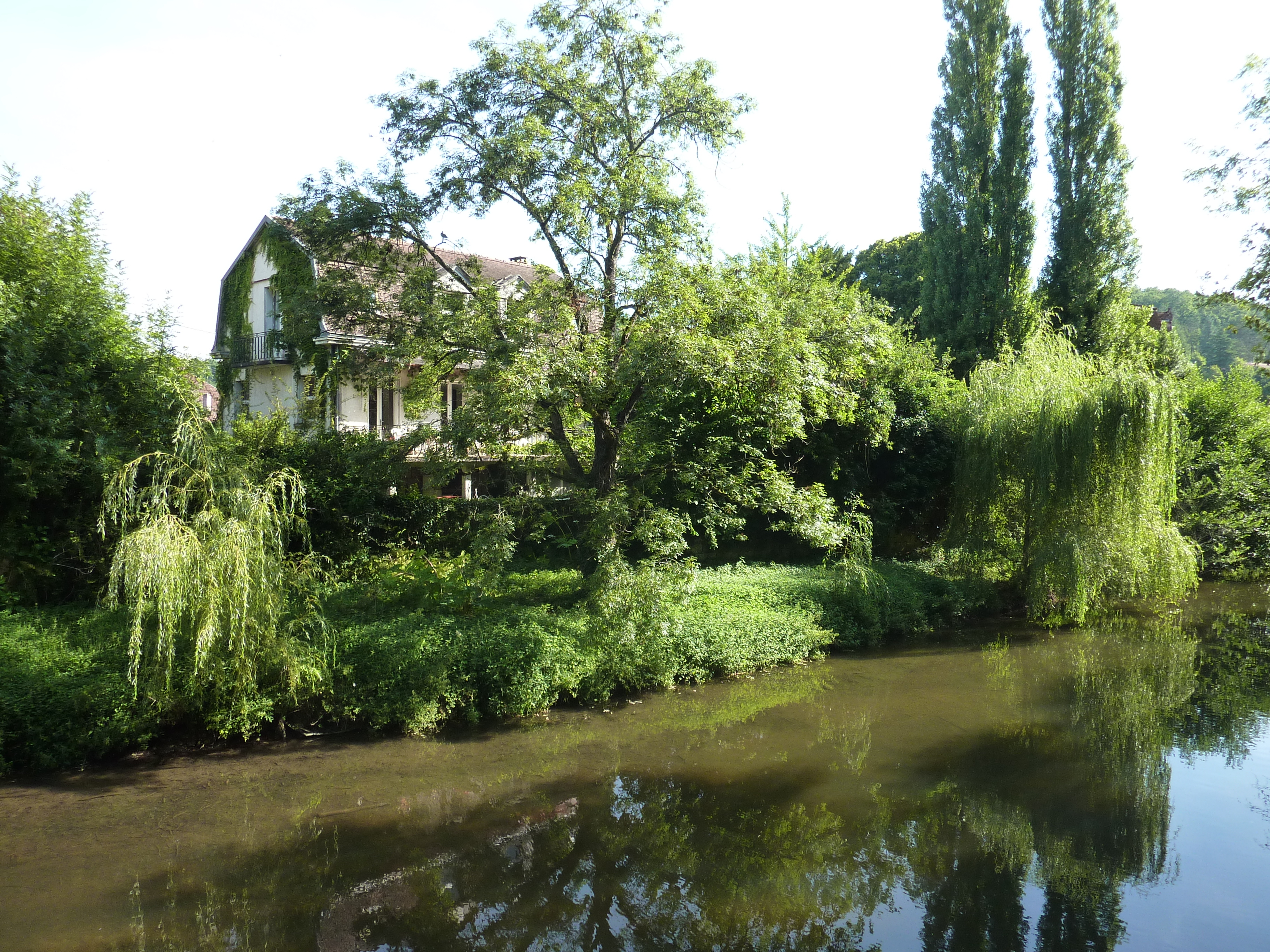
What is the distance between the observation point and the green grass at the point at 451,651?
8.29 meters

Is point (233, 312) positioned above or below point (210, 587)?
above

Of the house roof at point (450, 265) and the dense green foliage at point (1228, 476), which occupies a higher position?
the house roof at point (450, 265)

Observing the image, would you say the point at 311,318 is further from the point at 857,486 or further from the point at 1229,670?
the point at 1229,670

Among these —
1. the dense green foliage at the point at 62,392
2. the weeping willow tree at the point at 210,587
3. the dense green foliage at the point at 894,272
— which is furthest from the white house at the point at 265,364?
the dense green foliage at the point at 894,272

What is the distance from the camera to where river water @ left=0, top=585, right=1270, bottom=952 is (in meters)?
5.98

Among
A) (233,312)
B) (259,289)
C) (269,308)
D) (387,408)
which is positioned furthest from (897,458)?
(233,312)

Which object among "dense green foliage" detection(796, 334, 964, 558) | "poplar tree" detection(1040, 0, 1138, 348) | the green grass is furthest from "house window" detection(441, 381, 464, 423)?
"poplar tree" detection(1040, 0, 1138, 348)

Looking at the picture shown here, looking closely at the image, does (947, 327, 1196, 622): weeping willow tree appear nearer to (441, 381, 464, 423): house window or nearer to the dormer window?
(441, 381, 464, 423): house window

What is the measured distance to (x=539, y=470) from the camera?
12875 millimetres

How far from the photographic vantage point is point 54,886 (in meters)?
6.31

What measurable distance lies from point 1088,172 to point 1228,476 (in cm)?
990

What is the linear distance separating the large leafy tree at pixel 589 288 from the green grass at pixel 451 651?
4.69 feet

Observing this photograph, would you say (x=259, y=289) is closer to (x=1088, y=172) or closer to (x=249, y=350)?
(x=249, y=350)

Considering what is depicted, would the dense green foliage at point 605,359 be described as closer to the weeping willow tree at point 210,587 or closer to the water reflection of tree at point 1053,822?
the weeping willow tree at point 210,587
